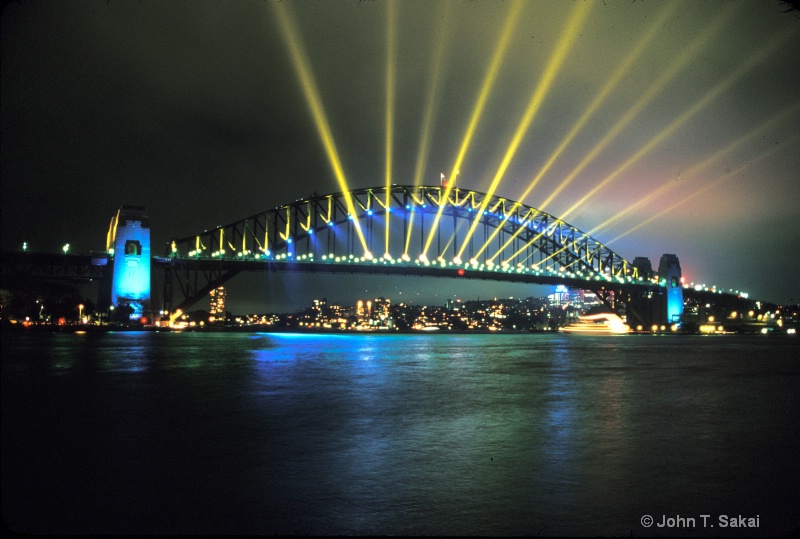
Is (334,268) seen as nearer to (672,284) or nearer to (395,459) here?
(672,284)

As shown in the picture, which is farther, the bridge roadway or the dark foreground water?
the bridge roadway

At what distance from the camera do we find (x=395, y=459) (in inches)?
336

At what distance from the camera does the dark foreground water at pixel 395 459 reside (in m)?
6.04

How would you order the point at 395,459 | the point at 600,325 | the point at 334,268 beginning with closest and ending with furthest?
the point at 395,459, the point at 334,268, the point at 600,325

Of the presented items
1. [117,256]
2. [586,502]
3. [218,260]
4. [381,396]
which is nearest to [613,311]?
[218,260]

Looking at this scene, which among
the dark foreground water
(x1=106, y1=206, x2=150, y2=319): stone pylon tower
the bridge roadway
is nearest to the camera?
the dark foreground water

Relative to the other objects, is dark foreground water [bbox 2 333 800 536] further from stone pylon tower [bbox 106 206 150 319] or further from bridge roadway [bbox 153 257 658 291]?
bridge roadway [bbox 153 257 658 291]

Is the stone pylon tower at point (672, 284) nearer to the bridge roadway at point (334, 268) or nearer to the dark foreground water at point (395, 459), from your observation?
the bridge roadway at point (334, 268)

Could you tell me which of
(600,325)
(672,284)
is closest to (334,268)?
(600,325)

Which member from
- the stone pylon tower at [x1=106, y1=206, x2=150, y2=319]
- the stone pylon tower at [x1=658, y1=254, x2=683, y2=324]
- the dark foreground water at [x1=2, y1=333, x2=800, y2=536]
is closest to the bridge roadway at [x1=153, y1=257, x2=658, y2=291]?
the stone pylon tower at [x1=106, y1=206, x2=150, y2=319]

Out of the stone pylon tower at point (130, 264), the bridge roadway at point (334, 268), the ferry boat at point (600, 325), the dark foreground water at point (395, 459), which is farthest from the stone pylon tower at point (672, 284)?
the dark foreground water at point (395, 459)

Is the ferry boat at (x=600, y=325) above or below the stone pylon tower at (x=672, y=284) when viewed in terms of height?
below

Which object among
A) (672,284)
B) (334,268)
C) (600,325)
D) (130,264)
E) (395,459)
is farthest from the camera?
(672,284)

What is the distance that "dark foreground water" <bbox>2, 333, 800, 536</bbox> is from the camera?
6.04 m
